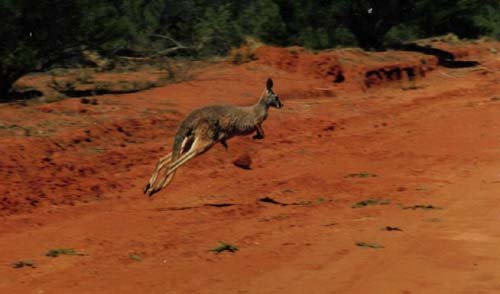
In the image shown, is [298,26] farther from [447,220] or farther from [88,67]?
[447,220]

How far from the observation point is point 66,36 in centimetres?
1898

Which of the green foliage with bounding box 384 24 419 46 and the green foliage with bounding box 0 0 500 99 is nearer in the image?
the green foliage with bounding box 0 0 500 99

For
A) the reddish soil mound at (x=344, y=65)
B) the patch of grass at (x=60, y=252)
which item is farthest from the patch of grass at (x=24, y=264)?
the reddish soil mound at (x=344, y=65)

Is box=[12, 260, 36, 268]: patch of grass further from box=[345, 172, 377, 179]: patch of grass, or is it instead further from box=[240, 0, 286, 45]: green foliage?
box=[240, 0, 286, 45]: green foliage

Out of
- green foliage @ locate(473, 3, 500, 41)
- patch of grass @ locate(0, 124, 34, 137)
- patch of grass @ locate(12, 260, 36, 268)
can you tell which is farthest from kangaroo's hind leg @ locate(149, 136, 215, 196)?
green foliage @ locate(473, 3, 500, 41)

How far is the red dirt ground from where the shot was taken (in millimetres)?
7004

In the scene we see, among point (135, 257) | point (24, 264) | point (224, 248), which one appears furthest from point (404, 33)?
point (24, 264)

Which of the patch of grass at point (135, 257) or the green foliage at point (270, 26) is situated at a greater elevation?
the green foliage at point (270, 26)

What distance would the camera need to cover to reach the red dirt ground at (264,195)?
700 cm

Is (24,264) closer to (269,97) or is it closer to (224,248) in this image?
(224,248)

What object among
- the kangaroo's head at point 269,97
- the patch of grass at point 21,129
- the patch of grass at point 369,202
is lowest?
the patch of grass at point 369,202

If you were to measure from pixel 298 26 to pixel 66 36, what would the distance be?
10.2 meters

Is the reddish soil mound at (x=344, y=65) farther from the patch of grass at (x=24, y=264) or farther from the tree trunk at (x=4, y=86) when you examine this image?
the patch of grass at (x=24, y=264)

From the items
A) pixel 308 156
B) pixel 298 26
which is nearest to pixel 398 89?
pixel 298 26
